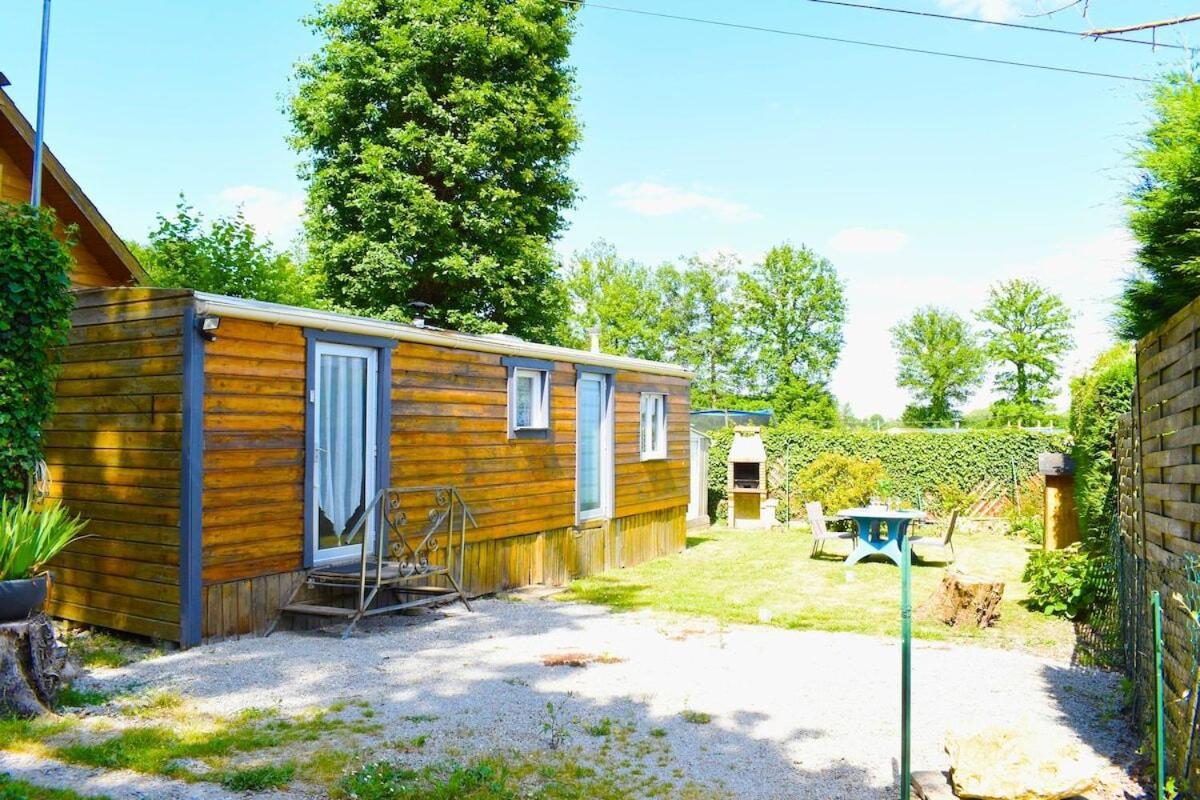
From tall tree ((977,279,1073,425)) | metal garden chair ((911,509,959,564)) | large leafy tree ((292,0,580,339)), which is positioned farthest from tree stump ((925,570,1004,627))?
tall tree ((977,279,1073,425))

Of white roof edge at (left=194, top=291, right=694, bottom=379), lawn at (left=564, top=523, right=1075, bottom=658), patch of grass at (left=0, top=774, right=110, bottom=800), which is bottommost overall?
lawn at (left=564, top=523, right=1075, bottom=658)

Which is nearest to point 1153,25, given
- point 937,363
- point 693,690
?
point 693,690

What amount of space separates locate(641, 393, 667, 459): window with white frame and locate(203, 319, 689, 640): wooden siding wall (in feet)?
0.67

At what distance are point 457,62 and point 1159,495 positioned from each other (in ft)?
58.3

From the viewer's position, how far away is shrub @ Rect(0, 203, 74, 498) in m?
5.55

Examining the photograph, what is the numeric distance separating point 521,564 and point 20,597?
5.97 metres

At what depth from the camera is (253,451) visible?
683 cm

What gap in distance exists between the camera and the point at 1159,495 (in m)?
4.36

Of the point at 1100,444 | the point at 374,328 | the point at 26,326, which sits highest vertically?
the point at 374,328

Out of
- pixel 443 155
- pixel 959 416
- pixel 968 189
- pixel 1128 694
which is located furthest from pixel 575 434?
pixel 959 416

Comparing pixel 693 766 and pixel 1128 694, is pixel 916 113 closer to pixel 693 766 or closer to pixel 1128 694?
pixel 1128 694

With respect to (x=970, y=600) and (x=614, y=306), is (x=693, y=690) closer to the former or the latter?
(x=970, y=600)

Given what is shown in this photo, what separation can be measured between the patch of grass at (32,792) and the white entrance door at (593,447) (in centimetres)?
793

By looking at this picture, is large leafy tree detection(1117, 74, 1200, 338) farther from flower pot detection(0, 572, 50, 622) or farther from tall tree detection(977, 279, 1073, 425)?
tall tree detection(977, 279, 1073, 425)
